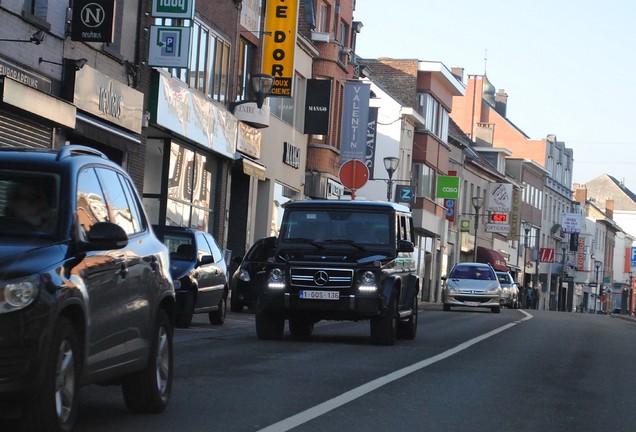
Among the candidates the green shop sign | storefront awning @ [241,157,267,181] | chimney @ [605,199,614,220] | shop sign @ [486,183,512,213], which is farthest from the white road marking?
chimney @ [605,199,614,220]

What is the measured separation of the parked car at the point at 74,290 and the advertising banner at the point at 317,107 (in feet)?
113

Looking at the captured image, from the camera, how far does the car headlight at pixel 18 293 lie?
22.5 feet

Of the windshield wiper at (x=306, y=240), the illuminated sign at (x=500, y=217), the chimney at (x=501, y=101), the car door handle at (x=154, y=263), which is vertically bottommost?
the car door handle at (x=154, y=263)

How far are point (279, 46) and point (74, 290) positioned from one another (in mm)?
31210

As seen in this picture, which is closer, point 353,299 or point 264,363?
point 264,363

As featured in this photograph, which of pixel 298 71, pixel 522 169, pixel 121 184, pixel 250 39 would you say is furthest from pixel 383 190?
pixel 121 184

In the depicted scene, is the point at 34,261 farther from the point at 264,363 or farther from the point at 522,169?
the point at 522,169

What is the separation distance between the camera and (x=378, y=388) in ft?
39.2

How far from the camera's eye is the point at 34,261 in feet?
23.4

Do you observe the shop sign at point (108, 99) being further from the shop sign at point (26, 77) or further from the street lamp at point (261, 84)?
the street lamp at point (261, 84)

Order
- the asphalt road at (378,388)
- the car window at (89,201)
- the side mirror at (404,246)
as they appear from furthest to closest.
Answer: the side mirror at (404,246), the asphalt road at (378,388), the car window at (89,201)

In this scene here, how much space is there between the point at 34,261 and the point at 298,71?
3663cm

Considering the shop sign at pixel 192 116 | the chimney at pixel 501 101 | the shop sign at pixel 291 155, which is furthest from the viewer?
the chimney at pixel 501 101

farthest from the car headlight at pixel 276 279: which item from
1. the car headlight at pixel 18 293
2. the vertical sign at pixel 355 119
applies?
the vertical sign at pixel 355 119
